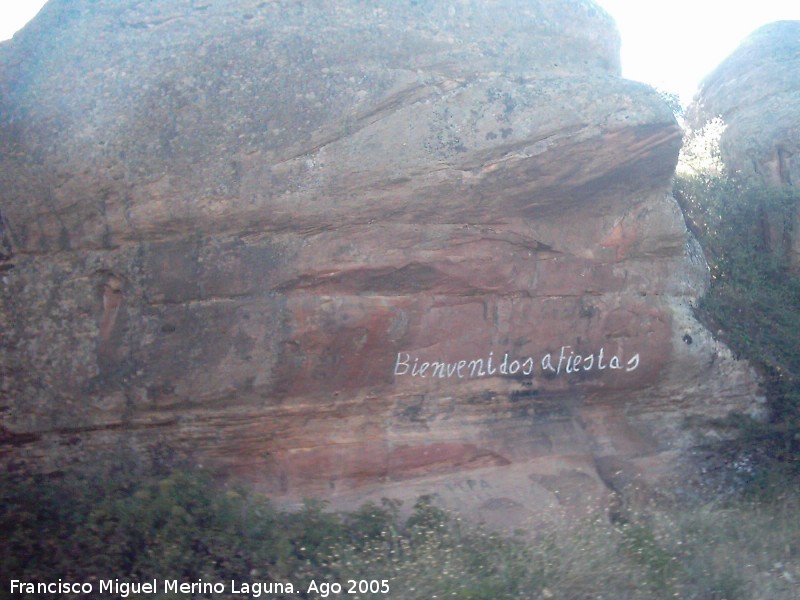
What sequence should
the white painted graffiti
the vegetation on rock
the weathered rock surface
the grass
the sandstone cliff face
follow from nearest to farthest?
1. the grass
2. the sandstone cliff face
3. the white painted graffiti
4. the vegetation on rock
5. the weathered rock surface

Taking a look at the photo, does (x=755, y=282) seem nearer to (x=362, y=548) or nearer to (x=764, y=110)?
(x=764, y=110)

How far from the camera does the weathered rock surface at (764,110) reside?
793cm

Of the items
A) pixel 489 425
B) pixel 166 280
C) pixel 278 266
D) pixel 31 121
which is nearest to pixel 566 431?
pixel 489 425

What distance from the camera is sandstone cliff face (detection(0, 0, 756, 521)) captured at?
216 inches

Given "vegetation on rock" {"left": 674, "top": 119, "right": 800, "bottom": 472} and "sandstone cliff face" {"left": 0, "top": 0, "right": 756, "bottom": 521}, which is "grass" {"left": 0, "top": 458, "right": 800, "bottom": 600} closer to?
"sandstone cliff face" {"left": 0, "top": 0, "right": 756, "bottom": 521}

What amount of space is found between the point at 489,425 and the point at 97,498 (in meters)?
2.68

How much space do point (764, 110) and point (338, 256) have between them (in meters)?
5.28

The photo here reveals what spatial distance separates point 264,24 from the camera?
5945 mm

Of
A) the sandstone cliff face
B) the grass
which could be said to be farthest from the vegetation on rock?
the grass

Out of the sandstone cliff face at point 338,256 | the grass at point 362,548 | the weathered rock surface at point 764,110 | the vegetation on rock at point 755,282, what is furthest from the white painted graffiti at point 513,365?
the weathered rock surface at point 764,110

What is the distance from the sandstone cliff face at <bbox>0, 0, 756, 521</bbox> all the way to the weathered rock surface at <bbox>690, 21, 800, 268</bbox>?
239 centimetres

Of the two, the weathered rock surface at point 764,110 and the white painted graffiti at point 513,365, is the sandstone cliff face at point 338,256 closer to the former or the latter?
the white painted graffiti at point 513,365

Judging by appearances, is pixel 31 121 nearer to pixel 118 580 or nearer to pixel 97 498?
pixel 97 498

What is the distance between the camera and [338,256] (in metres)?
5.65
